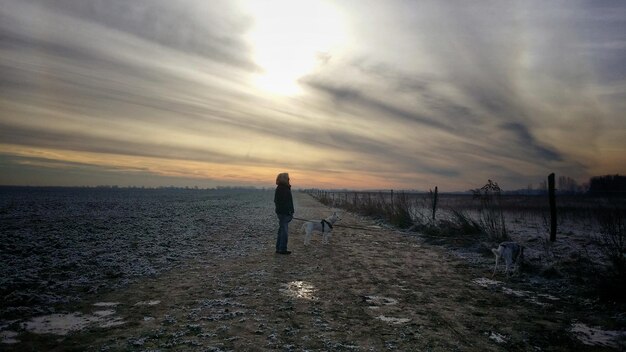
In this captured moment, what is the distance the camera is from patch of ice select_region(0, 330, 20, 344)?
4562mm

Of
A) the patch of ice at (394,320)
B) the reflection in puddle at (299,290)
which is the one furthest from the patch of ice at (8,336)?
the patch of ice at (394,320)

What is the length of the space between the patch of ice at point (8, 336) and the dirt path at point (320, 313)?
183mm

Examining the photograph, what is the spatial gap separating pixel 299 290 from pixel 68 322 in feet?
13.0

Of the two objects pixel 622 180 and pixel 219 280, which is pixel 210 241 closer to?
pixel 219 280

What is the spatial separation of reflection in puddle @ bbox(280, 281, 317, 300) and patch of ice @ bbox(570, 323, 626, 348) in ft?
13.7

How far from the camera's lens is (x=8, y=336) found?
4.74 metres

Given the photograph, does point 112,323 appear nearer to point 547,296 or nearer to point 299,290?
point 299,290

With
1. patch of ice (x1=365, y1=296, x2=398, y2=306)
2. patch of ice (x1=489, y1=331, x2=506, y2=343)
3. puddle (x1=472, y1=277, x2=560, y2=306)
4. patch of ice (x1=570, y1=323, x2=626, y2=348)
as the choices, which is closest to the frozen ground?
patch of ice (x1=365, y1=296, x2=398, y2=306)

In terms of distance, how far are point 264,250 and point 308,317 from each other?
6.95 meters

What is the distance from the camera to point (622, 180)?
56.7 m

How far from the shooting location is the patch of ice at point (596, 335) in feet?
16.0

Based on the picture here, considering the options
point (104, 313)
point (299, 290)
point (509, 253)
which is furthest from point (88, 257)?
point (509, 253)

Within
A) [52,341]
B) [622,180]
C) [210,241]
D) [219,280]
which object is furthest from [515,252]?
[622,180]

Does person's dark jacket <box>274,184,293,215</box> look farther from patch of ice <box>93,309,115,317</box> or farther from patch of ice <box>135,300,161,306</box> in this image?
patch of ice <box>93,309,115,317</box>
